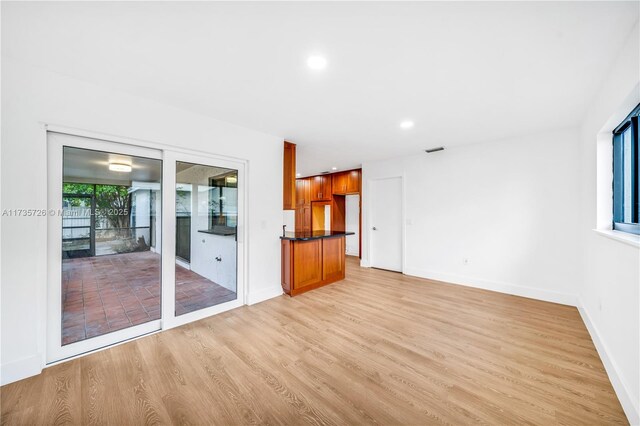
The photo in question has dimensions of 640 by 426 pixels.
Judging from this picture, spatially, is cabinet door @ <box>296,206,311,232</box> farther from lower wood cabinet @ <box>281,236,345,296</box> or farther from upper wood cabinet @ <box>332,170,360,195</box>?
lower wood cabinet @ <box>281,236,345,296</box>

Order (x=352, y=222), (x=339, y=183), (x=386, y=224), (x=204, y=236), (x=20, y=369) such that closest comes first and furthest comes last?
(x=20, y=369)
(x=204, y=236)
(x=386, y=224)
(x=339, y=183)
(x=352, y=222)

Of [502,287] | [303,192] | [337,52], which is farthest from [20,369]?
[303,192]

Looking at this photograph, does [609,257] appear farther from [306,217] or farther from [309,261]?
[306,217]

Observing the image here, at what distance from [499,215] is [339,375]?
3.73 meters

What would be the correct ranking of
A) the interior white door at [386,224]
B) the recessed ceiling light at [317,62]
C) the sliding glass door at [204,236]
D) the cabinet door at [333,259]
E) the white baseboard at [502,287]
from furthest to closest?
the interior white door at [386,224] → the cabinet door at [333,259] → the white baseboard at [502,287] → the sliding glass door at [204,236] → the recessed ceiling light at [317,62]

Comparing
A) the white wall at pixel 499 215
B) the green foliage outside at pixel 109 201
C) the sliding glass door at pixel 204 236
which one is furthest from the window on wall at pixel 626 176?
the green foliage outside at pixel 109 201

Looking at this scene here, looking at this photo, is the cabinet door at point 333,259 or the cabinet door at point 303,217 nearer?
the cabinet door at point 333,259

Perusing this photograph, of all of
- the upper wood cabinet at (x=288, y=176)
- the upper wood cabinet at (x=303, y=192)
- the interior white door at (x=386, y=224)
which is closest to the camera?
the upper wood cabinet at (x=288, y=176)

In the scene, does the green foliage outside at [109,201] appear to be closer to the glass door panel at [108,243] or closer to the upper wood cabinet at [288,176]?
the glass door panel at [108,243]

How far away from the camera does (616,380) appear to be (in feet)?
5.93

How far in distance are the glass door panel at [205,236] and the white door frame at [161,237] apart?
8 cm

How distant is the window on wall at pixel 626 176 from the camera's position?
201 cm

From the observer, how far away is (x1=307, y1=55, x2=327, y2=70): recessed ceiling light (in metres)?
1.89

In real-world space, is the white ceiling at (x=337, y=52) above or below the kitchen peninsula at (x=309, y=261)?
above
